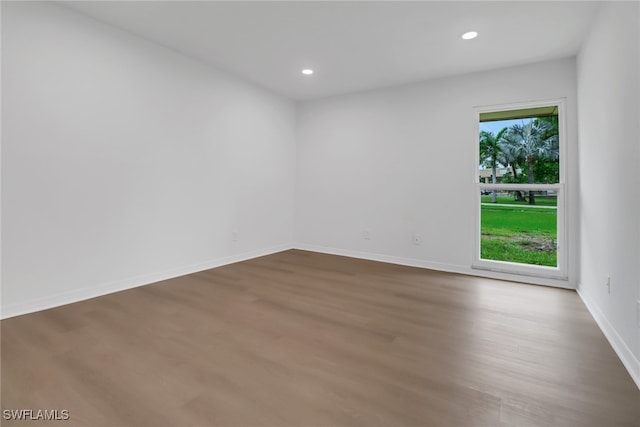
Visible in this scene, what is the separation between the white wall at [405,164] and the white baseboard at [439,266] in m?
0.02

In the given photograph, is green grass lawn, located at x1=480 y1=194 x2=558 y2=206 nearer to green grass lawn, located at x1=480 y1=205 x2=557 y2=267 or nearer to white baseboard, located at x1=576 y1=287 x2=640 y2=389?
green grass lawn, located at x1=480 y1=205 x2=557 y2=267

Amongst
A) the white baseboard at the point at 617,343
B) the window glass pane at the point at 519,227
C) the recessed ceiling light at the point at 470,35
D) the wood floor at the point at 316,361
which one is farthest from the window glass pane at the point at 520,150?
the white baseboard at the point at 617,343

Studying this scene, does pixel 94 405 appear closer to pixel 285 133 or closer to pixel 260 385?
pixel 260 385

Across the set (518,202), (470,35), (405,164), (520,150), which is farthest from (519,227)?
(470,35)

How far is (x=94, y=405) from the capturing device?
145 cm

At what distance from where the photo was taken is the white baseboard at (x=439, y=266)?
348 centimetres

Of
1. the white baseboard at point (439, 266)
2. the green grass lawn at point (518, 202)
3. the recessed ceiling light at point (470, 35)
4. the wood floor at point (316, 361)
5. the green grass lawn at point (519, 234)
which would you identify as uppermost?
the recessed ceiling light at point (470, 35)

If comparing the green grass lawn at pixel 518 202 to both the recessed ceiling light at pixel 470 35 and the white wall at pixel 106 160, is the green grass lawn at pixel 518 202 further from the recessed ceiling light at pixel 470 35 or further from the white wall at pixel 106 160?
the white wall at pixel 106 160

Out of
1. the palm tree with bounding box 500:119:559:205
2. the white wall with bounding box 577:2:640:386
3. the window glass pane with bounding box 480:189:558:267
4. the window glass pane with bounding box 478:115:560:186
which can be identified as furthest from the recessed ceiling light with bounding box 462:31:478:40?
the window glass pane with bounding box 480:189:558:267

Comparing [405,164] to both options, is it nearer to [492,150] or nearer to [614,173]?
[492,150]

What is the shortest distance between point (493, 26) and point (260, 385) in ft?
11.2

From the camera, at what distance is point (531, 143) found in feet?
12.0

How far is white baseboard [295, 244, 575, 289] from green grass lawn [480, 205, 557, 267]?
21 cm

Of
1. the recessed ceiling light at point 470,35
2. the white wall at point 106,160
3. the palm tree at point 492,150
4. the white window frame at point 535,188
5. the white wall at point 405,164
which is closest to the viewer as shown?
the white wall at point 106,160
